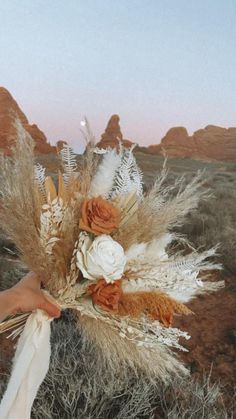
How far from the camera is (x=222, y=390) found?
4.26m

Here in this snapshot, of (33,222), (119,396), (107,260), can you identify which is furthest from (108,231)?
(119,396)

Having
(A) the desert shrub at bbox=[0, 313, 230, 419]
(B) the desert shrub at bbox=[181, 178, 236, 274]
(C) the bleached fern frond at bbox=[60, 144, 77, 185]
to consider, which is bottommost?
(B) the desert shrub at bbox=[181, 178, 236, 274]

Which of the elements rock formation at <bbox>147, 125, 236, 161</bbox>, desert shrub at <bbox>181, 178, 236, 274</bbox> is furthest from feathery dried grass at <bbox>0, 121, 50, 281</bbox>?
rock formation at <bbox>147, 125, 236, 161</bbox>

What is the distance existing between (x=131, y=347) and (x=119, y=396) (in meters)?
1.35

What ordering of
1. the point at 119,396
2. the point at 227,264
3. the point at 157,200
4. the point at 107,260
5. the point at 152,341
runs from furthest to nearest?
the point at 227,264, the point at 119,396, the point at 157,200, the point at 152,341, the point at 107,260

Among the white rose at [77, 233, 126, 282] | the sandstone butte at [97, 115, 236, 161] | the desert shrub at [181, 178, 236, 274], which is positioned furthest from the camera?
the sandstone butte at [97, 115, 236, 161]

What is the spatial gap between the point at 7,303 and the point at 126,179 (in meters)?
0.59

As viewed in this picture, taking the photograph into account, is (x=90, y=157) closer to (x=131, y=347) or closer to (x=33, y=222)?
(x=33, y=222)

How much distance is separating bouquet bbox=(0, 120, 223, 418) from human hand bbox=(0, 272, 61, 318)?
33mm

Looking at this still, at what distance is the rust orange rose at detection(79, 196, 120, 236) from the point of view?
157cm

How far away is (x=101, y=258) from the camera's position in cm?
155

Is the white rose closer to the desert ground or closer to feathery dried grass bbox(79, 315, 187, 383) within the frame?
feathery dried grass bbox(79, 315, 187, 383)

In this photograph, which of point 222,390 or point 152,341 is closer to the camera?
point 152,341

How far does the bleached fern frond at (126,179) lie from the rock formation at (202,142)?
7352 cm
